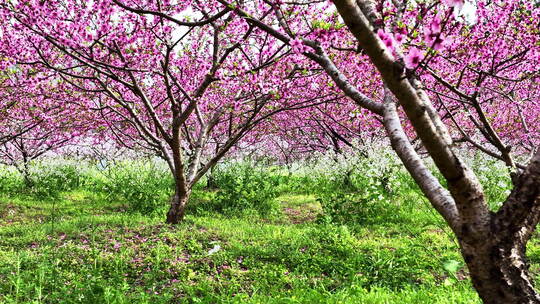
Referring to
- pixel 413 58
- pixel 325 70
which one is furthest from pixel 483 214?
pixel 325 70

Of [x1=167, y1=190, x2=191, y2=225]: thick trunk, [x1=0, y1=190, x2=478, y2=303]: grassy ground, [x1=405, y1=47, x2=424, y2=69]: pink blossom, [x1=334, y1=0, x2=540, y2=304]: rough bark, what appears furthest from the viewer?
[x1=167, y1=190, x2=191, y2=225]: thick trunk

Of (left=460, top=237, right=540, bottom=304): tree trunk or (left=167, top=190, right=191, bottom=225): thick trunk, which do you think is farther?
(left=167, top=190, right=191, bottom=225): thick trunk

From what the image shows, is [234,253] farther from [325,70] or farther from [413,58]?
[413,58]

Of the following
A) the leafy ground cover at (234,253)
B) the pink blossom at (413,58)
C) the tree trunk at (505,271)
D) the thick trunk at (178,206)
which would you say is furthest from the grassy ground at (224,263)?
the pink blossom at (413,58)

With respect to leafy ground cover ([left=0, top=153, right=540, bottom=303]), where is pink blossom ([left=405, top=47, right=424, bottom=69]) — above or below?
above

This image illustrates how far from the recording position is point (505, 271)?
1896mm

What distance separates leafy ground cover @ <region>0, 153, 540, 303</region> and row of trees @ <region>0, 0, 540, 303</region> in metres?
0.72

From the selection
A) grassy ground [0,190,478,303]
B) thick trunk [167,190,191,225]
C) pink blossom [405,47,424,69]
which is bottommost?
grassy ground [0,190,478,303]

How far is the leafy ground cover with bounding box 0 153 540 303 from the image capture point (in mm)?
3575

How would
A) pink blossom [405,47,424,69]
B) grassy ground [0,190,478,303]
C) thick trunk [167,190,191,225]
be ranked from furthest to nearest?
thick trunk [167,190,191,225]
grassy ground [0,190,478,303]
pink blossom [405,47,424,69]

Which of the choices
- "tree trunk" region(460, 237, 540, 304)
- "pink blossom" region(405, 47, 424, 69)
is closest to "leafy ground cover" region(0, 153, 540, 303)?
"tree trunk" region(460, 237, 540, 304)

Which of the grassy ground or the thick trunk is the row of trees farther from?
the grassy ground

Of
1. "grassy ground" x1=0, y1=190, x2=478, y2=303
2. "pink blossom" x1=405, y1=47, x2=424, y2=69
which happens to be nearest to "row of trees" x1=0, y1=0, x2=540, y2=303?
"pink blossom" x1=405, y1=47, x2=424, y2=69

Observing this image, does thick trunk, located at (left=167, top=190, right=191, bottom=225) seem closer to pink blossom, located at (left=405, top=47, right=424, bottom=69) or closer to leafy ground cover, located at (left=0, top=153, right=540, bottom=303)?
leafy ground cover, located at (left=0, top=153, right=540, bottom=303)
